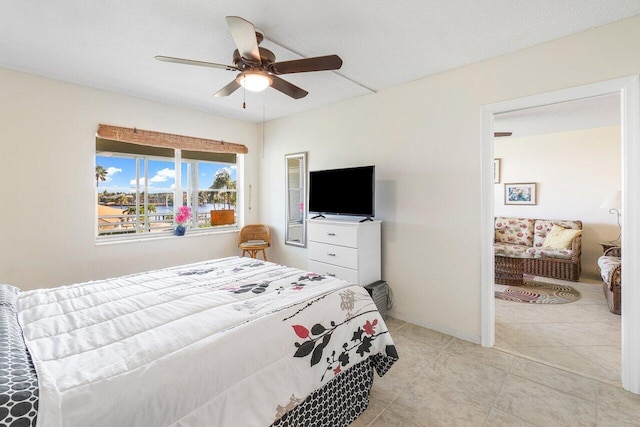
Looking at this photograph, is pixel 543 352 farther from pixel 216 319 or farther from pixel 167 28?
pixel 167 28

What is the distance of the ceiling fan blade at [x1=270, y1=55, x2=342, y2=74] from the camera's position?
194 centimetres

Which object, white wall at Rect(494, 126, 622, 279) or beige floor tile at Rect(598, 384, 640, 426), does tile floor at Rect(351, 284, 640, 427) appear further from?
white wall at Rect(494, 126, 622, 279)

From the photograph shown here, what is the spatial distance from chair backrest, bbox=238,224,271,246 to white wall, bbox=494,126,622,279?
4697mm

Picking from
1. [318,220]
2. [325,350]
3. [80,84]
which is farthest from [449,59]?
[80,84]

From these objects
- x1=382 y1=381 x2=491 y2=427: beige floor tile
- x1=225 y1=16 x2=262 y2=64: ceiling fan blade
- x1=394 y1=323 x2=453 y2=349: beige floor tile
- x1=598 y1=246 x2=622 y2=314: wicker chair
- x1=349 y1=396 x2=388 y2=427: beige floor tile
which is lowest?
x1=349 y1=396 x2=388 y2=427: beige floor tile

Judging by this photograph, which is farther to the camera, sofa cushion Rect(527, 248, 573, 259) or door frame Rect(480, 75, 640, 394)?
sofa cushion Rect(527, 248, 573, 259)

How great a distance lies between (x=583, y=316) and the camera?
11.0 ft

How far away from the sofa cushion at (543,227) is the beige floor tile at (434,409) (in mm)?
4340

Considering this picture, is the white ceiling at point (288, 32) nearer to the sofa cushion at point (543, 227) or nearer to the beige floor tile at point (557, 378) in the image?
the beige floor tile at point (557, 378)

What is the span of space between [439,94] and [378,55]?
80cm

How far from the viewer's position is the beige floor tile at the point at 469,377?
6.79 ft

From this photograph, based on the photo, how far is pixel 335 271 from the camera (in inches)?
133

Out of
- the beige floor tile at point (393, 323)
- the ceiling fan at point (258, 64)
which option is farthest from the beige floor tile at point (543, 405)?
the ceiling fan at point (258, 64)

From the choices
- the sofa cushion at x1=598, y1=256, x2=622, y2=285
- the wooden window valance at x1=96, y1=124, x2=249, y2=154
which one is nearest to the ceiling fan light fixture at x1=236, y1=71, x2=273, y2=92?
the wooden window valance at x1=96, y1=124, x2=249, y2=154
